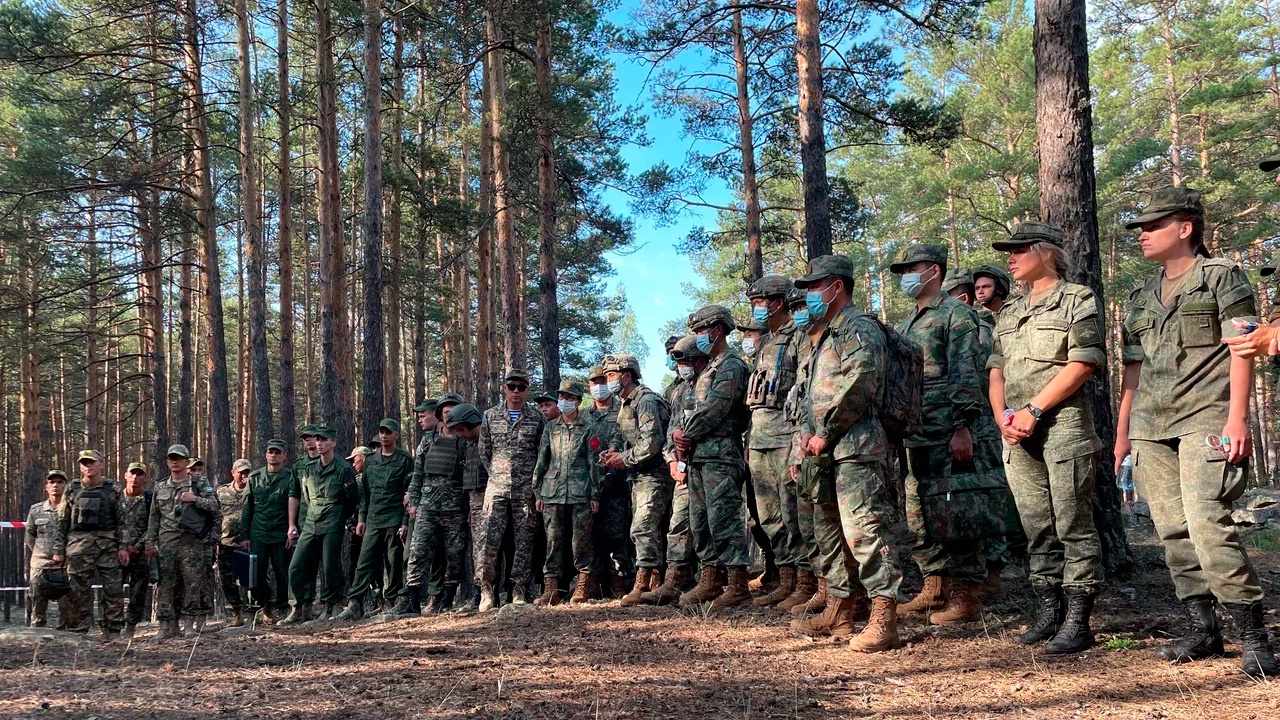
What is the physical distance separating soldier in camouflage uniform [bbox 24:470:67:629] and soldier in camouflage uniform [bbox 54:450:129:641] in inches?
5.1

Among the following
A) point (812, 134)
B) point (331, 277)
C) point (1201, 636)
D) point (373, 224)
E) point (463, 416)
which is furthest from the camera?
point (331, 277)

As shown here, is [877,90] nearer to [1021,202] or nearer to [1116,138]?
[1021,202]

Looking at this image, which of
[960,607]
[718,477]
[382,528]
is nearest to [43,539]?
[382,528]

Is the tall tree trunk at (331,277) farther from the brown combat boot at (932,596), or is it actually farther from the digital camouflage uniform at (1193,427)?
the digital camouflage uniform at (1193,427)

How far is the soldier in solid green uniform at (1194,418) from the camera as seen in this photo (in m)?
3.55

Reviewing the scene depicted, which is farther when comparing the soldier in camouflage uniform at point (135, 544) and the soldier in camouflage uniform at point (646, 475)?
the soldier in camouflage uniform at point (135, 544)

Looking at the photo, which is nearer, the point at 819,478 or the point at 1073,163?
the point at 819,478

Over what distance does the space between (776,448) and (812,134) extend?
19.5 feet

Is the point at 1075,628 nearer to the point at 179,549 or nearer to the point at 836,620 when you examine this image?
the point at 836,620

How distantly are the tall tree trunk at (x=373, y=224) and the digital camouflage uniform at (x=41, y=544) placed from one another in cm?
414

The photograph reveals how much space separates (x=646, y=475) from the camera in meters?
6.91

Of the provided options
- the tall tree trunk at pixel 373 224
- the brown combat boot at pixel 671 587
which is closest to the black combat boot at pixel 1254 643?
the brown combat boot at pixel 671 587

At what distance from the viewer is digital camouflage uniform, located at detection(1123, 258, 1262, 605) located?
11.7 ft

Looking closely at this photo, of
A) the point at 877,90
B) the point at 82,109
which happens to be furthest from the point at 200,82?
the point at 877,90
